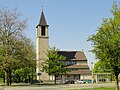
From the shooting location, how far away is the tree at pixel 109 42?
26584 millimetres

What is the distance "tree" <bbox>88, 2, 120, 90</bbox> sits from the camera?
2658 cm

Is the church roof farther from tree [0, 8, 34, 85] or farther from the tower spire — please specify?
tree [0, 8, 34, 85]

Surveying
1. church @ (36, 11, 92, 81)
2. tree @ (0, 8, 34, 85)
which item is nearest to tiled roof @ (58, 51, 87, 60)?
church @ (36, 11, 92, 81)

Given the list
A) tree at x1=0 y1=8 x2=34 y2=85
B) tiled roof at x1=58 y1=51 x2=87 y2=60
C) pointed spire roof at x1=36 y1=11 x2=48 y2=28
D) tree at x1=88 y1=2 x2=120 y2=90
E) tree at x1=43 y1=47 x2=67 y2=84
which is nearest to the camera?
tree at x1=88 y1=2 x2=120 y2=90

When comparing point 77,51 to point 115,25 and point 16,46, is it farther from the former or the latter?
point 115,25

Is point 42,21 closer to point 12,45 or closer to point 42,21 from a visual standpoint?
point 42,21

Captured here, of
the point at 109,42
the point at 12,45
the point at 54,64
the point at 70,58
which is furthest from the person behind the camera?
the point at 70,58

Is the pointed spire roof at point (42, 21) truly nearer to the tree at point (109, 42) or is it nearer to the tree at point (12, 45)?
the tree at point (12, 45)

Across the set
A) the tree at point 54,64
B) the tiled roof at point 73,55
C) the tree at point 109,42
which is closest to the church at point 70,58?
the tiled roof at point 73,55

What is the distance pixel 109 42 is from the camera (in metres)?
26.7

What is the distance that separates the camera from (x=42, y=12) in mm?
108438

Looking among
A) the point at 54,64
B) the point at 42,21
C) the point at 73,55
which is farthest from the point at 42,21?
the point at 54,64

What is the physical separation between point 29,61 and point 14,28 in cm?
622

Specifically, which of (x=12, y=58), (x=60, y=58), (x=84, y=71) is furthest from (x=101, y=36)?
(x=84, y=71)
